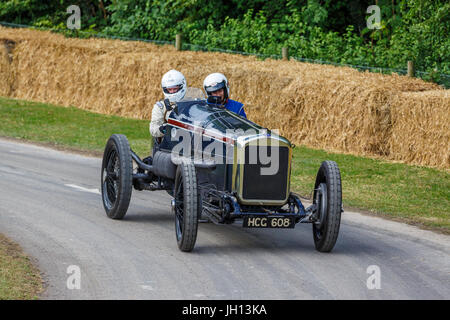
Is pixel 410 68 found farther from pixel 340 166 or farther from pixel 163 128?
pixel 163 128

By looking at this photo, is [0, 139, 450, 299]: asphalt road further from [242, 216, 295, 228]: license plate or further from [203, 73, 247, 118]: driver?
[203, 73, 247, 118]: driver

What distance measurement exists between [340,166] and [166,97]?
5951mm

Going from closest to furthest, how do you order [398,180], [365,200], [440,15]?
[365,200], [398,180], [440,15]

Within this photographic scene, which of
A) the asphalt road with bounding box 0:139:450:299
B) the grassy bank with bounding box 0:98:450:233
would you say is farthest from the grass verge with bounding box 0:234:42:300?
the grassy bank with bounding box 0:98:450:233

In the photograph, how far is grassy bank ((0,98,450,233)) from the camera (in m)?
13.2

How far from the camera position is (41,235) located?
10391 millimetres

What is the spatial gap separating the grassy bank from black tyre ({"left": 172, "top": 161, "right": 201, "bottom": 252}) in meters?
3.99

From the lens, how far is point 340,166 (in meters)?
16.6

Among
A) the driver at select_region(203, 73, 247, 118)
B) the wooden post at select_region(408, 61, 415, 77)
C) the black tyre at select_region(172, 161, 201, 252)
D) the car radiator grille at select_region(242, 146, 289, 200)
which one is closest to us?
the black tyre at select_region(172, 161, 201, 252)

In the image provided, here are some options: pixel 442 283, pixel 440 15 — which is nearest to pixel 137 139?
pixel 440 15

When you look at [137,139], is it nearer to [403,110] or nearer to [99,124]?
[99,124]

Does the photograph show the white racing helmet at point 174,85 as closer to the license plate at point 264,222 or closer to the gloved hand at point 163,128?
the gloved hand at point 163,128

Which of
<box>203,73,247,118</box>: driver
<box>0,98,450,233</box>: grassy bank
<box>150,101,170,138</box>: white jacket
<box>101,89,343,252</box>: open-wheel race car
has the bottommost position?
<box>0,98,450,233</box>: grassy bank
